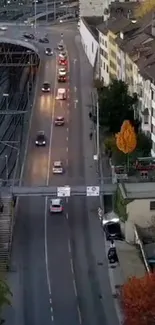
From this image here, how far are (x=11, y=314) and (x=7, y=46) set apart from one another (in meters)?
56.1

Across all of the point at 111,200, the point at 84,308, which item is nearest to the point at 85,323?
the point at 84,308

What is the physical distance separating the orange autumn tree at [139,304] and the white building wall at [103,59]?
32465 millimetres

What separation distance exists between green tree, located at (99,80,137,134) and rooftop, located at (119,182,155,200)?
10508 mm

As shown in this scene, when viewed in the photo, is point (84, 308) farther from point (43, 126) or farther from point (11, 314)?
point (43, 126)

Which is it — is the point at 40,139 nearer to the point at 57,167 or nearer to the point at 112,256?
the point at 57,167

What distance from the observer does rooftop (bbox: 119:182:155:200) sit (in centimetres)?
3544

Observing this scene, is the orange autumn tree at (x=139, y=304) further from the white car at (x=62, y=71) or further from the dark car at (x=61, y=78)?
the white car at (x=62, y=71)

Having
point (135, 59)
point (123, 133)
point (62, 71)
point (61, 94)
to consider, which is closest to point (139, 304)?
point (123, 133)

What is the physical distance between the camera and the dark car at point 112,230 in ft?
116

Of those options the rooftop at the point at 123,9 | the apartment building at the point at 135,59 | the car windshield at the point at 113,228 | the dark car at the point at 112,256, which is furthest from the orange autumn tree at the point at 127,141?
the rooftop at the point at 123,9

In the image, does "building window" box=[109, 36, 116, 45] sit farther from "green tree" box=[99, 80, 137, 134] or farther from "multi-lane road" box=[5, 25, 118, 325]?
"green tree" box=[99, 80, 137, 134]

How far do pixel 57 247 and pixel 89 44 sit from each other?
38.2 meters

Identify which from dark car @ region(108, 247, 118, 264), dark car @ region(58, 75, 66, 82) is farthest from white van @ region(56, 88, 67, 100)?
dark car @ region(108, 247, 118, 264)

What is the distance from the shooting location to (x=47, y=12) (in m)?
104
